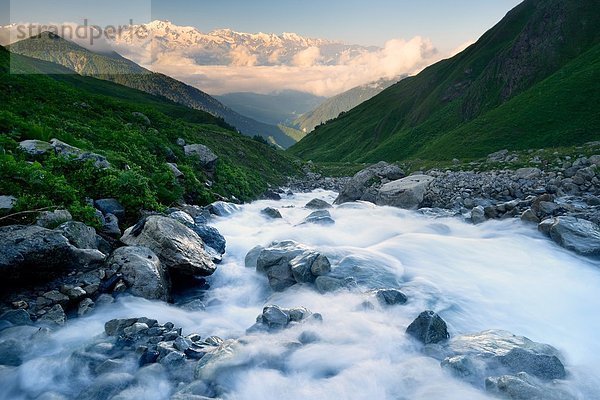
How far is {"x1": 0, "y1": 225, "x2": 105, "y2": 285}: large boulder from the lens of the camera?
344 inches

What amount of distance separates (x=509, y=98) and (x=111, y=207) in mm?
80099

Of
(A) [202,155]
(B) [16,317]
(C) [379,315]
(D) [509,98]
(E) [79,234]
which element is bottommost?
(C) [379,315]

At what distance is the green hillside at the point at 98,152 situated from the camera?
11.8 metres

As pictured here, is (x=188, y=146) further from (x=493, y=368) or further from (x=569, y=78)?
(x=569, y=78)

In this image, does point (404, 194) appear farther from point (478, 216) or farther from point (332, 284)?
point (332, 284)

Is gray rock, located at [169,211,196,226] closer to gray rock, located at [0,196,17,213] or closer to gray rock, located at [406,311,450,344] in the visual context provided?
gray rock, located at [0,196,17,213]

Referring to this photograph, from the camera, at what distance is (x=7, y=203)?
10273mm

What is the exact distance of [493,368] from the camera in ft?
24.5

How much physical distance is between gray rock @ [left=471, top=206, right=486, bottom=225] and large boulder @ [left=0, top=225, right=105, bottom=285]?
18.7 meters

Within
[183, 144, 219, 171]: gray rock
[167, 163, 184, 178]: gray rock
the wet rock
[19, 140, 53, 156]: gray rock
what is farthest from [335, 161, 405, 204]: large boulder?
[19, 140, 53, 156]: gray rock

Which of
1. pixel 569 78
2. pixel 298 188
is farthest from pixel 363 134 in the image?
pixel 298 188

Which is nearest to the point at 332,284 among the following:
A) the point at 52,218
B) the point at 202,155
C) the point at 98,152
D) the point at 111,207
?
the point at 52,218

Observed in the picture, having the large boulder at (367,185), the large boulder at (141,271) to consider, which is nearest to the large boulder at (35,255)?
the large boulder at (141,271)

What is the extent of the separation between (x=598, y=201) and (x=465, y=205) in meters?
6.67
